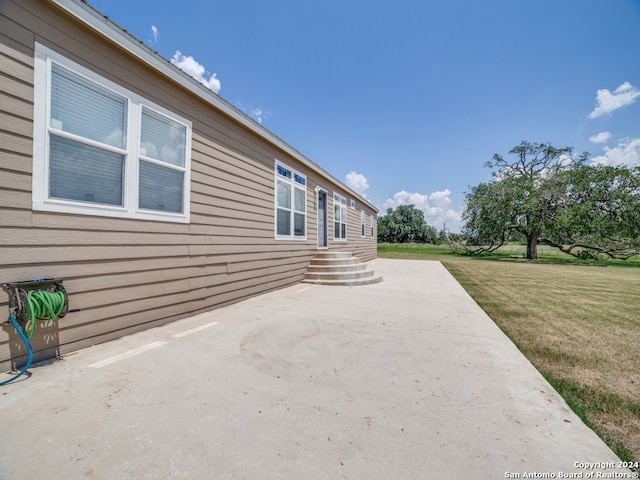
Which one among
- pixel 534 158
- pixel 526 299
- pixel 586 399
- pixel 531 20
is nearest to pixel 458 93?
pixel 531 20

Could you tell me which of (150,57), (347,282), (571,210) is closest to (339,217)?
(347,282)

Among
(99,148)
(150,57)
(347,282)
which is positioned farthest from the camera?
(347,282)

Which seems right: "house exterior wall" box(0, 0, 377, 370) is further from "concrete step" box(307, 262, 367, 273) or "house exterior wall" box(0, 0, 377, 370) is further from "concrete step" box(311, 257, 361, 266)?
"concrete step" box(311, 257, 361, 266)

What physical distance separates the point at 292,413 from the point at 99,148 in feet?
10.3

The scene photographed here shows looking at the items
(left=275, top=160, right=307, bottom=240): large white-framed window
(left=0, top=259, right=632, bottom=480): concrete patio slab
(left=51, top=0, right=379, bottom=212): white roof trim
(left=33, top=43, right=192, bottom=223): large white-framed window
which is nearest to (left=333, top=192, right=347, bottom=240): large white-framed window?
(left=275, top=160, right=307, bottom=240): large white-framed window

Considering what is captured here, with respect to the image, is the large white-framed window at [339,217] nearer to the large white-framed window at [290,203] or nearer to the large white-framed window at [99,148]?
the large white-framed window at [290,203]

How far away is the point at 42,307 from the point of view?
2.20 meters

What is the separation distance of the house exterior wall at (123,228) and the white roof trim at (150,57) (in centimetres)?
8

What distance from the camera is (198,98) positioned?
3.97 m

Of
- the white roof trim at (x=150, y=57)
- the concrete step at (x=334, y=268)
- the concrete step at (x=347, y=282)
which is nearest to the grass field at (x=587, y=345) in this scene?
the concrete step at (x=347, y=282)

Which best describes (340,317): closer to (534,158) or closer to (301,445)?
(301,445)

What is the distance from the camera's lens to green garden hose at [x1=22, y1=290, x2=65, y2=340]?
215 centimetres

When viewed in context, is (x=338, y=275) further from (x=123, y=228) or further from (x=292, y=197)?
(x=123, y=228)

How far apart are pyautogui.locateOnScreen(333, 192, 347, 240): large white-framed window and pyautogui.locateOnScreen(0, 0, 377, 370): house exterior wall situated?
4.35 metres
